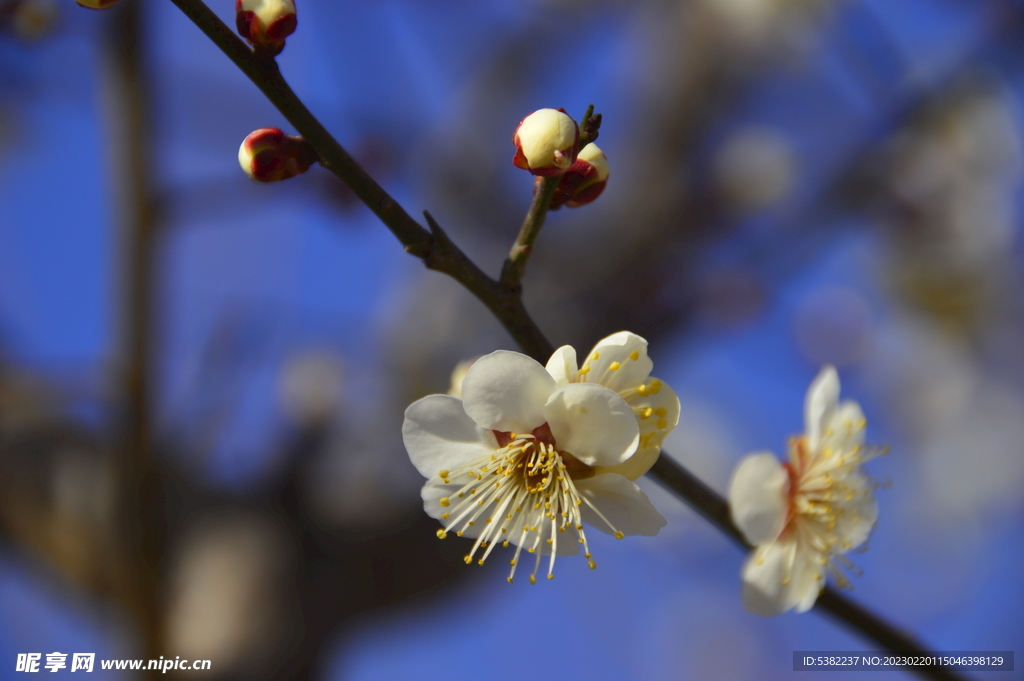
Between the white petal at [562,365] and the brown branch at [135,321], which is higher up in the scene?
the brown branch at [135,321]

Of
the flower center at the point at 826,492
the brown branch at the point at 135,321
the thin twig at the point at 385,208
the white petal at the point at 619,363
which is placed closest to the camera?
the thin twig at the point at 385,208

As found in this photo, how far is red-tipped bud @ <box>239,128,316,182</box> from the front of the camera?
586 millimetres

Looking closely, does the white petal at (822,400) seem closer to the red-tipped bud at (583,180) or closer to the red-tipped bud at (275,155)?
the red-tipped bud at (583,180)

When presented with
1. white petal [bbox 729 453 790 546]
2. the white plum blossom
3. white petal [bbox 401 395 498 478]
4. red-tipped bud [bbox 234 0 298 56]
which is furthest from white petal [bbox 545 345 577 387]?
red-tipped bud [bbox 234 0 298 56]

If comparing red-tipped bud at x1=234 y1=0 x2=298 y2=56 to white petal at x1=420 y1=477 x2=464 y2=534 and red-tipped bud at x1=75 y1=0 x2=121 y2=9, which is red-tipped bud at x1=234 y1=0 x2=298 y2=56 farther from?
white petal at x1=420 y1=477 x2=464 y2=534

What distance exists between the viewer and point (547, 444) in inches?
27.4

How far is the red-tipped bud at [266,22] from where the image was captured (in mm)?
544

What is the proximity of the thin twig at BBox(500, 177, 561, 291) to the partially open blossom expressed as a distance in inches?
14.2

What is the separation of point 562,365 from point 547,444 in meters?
0.11

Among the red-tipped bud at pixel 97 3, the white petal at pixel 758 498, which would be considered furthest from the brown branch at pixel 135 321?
the white petal at pixel 758 498

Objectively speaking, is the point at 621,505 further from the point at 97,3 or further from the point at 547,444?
the point at 97,3

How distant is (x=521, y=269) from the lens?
571 mm

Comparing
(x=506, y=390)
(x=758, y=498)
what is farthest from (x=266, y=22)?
(x=758, y=498)

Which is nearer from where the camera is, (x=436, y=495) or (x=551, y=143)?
(x=551, y=143)
